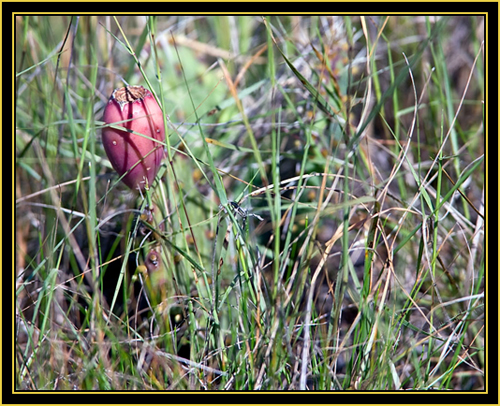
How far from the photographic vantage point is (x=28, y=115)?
165 cm

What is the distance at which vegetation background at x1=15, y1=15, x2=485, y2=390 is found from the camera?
97 cm

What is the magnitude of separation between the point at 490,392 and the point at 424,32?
159cm

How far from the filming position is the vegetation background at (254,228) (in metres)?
0.97

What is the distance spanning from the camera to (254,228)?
135 centimetres

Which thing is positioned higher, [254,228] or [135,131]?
[135,131]

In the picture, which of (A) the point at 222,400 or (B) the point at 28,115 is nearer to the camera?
(A) the point at 222,400

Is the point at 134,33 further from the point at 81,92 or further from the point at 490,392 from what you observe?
the point at 490,392

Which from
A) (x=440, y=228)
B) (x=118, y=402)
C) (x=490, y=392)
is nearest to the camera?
(x=118, y=402)

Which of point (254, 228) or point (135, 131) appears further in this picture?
point (254, 228)

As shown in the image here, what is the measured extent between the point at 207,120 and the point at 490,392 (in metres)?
1.16
